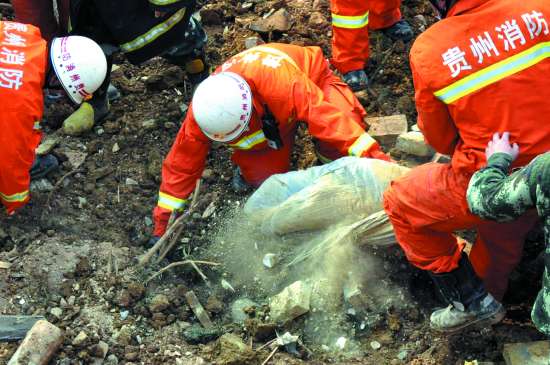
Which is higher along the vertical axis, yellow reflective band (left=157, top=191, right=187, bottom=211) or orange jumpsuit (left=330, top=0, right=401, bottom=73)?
orange jumpsuit (left=330, top=0, right=401, bottom=73)

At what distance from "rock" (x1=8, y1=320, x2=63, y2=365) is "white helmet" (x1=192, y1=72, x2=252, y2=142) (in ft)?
4.70

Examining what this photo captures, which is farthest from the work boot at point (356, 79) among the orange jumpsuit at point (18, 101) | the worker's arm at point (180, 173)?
the orange jumpsuit at point (18, 101)

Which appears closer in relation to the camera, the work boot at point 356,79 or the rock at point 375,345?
the rock at point 375,345

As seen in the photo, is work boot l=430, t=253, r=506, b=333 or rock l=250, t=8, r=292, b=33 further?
rock l=250, t=8, r=292, b=33

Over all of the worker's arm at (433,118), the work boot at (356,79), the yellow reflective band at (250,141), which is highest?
the worker's arm at (433,118)

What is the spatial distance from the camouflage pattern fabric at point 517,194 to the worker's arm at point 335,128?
1302 millimetres

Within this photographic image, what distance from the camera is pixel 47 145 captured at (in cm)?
536

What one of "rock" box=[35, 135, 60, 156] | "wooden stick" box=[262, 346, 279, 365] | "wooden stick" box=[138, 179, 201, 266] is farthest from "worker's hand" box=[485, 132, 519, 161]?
"rock" box=[35, 135, 60, 156]

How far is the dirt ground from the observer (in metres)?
3.91

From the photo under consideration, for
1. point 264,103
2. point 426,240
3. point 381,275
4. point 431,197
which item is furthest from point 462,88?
point 264,103

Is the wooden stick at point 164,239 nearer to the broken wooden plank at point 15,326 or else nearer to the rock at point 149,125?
the broken wooden plank at point 15,326

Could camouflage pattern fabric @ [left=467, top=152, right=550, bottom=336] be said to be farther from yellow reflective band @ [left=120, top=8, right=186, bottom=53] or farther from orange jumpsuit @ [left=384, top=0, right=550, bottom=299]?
yellow reflective band @ [left=120, top=8, right=186, bottom=53]

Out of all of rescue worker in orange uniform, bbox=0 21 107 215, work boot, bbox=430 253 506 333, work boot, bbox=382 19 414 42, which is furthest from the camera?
work boot, bbox=382 19 414 42

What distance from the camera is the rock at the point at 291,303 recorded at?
13.2 feet
